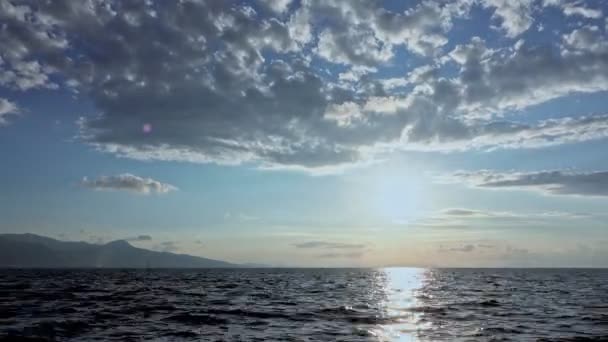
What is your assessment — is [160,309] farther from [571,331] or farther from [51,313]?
[571,331]

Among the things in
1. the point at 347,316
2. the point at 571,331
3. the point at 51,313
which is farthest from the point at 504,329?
the point at 51,313

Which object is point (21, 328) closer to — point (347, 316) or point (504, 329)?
point (347, 316)

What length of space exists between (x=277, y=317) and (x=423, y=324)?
30.3 ft

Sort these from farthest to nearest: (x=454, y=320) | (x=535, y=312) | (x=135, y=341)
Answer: (x=535, y=312) → (x=454, y=320) → (x=135, y=341)

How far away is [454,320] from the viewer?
1187 inches

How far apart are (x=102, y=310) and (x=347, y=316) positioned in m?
17.2

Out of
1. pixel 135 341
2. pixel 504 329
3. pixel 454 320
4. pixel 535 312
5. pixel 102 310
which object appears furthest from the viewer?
pixel 535 312

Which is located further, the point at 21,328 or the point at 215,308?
the point at 215,308

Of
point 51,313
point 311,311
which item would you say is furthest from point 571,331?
point 51,313

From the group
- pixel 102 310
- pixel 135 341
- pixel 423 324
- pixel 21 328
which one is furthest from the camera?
pixel 102 310

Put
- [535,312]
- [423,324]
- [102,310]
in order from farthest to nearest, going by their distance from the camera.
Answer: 1. [535,312]
2. [102,310]
3. [423,324]

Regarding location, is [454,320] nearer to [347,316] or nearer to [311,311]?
[347,316]

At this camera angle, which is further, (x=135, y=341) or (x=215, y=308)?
(x=215, y=308)

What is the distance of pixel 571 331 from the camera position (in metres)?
25.9
